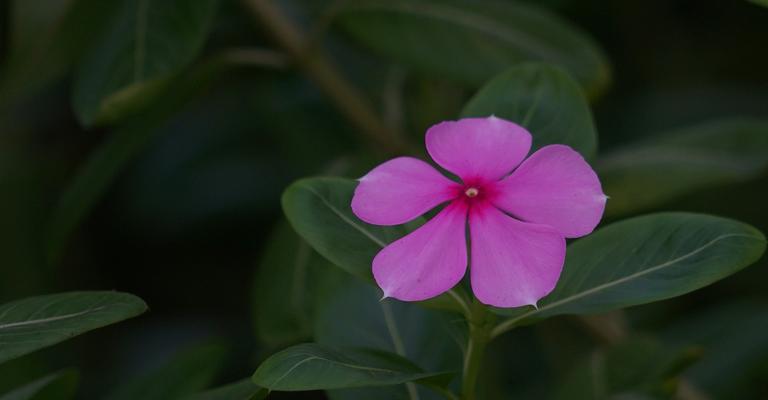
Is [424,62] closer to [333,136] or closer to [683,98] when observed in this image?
[333,136]

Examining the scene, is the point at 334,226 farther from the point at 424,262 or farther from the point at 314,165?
the point at 314,165

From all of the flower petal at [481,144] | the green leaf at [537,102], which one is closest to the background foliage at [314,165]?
the green leaf at [537,102]

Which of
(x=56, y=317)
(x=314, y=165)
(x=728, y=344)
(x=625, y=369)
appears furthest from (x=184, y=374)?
(x=728, y=344)

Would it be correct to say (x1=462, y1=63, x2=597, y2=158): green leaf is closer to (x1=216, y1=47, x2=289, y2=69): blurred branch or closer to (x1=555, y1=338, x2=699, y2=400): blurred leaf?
(x1=555, y1=338, x2=699, y2=400): blurred leaf

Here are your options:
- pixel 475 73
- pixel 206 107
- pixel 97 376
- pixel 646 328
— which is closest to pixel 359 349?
pixel 475 73

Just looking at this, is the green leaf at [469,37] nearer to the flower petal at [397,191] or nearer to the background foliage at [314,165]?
the background foliage at [314,165]

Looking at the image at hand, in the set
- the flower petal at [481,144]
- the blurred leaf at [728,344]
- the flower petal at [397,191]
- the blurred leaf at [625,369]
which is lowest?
the blurred leaf at [728,344]
